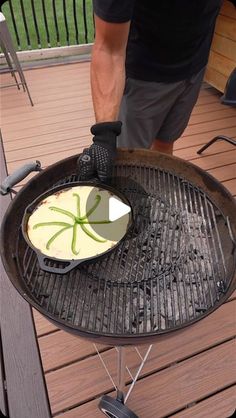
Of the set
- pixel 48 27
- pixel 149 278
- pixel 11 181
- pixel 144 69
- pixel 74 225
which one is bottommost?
pixel 149 278

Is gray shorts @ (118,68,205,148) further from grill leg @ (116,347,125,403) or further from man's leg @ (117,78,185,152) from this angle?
grill leg @ (116,347,125,403)

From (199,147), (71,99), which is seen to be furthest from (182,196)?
(71,99)

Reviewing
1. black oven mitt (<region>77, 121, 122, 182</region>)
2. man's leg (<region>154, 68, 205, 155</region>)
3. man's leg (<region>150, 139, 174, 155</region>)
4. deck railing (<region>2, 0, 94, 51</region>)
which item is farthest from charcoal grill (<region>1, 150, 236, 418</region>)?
deck railing (<region>2, 0, 94, 51</region>)

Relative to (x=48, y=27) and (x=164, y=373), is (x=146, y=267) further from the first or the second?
(x=48, y=27)

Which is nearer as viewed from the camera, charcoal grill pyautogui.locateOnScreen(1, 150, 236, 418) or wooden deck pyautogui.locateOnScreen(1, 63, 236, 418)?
charcoal grill pyautogui.locateOnScreen(1, 150, 236, 418)

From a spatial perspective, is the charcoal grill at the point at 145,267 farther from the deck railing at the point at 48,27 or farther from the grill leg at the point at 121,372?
the deck railing at the point at 48,27

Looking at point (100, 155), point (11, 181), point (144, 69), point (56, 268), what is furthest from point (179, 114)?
point (56, 268)

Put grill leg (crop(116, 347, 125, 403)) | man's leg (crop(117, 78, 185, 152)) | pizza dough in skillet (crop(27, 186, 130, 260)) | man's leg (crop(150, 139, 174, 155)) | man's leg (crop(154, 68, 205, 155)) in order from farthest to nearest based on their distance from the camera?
man's leg (crop(150, 139, 174, 155))
man's leg (crop(154, 68, 205, 155))
man's leg (crop(117, 78, 185, 152))
grill leg (crop(116, 347, 125, 403))
pizza dough in skillet (crop(27, 186, 130, 260))
